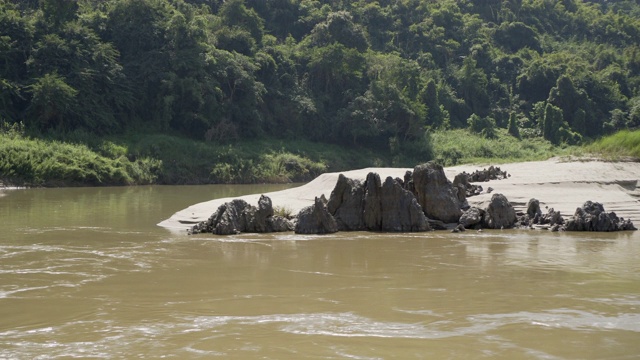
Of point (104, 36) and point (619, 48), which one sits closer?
point (104, 36)

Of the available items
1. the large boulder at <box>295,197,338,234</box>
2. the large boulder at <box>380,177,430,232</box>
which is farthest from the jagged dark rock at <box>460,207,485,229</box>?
the large boulder at <box>295,197,338,234</box>

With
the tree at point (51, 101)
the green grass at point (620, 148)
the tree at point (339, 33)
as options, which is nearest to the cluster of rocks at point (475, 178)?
the green grass at point (620, 148)

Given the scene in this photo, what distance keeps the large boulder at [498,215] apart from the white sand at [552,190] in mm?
467

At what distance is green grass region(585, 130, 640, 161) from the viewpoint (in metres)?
20.2

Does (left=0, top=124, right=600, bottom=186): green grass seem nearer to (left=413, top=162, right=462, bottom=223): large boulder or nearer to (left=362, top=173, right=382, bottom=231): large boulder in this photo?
(left=413, top=162, right=462, bottom=223): large boulder

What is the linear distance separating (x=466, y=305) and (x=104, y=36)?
35439mm

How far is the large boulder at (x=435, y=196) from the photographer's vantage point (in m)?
15.2

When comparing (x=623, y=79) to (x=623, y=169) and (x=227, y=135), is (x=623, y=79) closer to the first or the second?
(x=227, y=135)

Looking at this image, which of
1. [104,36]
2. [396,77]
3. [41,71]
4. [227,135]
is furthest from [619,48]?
[41,71]

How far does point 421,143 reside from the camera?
46344 mm

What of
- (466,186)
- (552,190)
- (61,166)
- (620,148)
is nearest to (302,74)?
(61,166)

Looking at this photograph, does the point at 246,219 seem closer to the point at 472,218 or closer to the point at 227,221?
the point at 227,221

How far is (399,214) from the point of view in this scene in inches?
579

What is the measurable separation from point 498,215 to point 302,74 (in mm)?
35475
